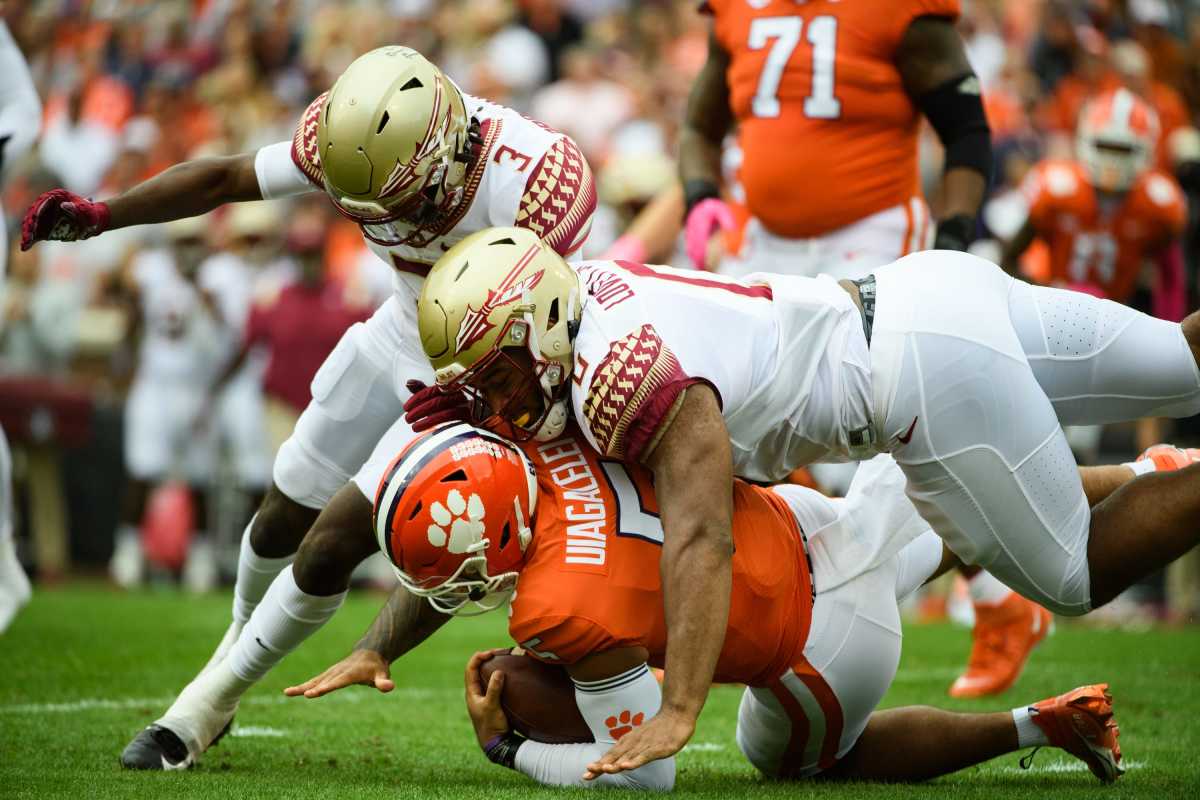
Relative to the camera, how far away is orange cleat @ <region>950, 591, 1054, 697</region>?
528 centimetres

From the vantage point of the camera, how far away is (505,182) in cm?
397

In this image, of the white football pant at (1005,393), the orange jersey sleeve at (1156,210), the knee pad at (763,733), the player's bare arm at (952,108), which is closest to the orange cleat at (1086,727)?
the white football pant at (1005,393)

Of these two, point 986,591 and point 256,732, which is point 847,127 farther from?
point 256,732

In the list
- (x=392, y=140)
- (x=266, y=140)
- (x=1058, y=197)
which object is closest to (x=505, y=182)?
(x=392, y=140)

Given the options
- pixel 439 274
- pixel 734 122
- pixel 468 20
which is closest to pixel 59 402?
pixel 468 20

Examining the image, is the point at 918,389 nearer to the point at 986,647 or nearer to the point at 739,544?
the point at 739,544

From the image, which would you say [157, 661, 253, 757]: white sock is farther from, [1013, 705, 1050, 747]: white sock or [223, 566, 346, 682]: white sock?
[1013, 705, 1050, 747]: white sock

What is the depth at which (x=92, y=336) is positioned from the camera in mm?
11578

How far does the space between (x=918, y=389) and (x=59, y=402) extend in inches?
321

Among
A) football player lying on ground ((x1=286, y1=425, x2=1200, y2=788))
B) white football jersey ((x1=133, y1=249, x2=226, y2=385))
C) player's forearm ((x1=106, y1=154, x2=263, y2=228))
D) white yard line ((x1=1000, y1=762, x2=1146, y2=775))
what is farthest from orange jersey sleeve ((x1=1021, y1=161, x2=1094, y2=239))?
white football jersey ((x1=133, y1=249, x2=226, y2=385))

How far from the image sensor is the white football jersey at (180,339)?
10.7 metres

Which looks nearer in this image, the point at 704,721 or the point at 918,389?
the point at 918,389

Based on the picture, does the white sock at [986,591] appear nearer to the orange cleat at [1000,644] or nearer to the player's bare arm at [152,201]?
the orange cleat at [1000,644]

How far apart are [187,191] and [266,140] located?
26.9ft
